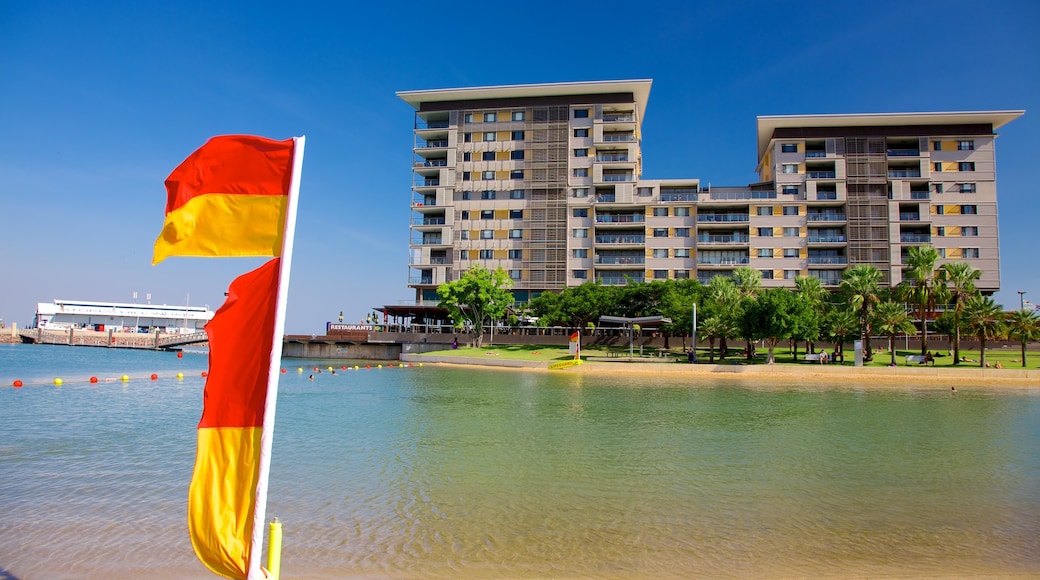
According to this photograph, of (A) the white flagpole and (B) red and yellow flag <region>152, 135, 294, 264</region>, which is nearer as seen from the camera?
(A) the white flagpole

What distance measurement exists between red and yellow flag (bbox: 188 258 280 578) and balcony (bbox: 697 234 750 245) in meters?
78.8

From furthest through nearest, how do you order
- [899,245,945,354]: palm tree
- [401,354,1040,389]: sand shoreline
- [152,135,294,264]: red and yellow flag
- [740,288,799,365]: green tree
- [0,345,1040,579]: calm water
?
1. [899,245,945,354]: palm tree
2. [740,288,799,365]: green tree
3. [401,354,1040,389]: sand shoreline
4. [0,345,1040,579]: calm water
5. [152,135,294,264]: red and yellow flag

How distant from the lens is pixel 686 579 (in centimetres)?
802

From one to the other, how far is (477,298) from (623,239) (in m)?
23.5

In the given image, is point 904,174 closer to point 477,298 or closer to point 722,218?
point 722,218

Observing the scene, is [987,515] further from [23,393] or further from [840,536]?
[23,393]

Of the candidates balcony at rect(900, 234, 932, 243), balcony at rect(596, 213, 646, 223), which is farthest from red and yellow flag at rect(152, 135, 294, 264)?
balcony at rect(900, 234, 932, 243)

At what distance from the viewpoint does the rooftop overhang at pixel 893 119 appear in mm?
76125

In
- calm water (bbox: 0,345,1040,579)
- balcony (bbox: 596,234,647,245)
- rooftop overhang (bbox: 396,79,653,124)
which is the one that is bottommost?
calm water (bbox: 0,345,1040,579)

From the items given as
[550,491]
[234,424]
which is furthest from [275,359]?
[550,491]

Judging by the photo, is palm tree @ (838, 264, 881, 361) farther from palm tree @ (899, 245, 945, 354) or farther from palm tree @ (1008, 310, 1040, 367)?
palm tree @ (1008, 310, 1040, 367)

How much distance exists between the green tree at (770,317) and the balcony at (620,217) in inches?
1218

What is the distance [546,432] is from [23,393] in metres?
25.5

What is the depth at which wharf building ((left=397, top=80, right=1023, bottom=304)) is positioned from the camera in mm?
77812
